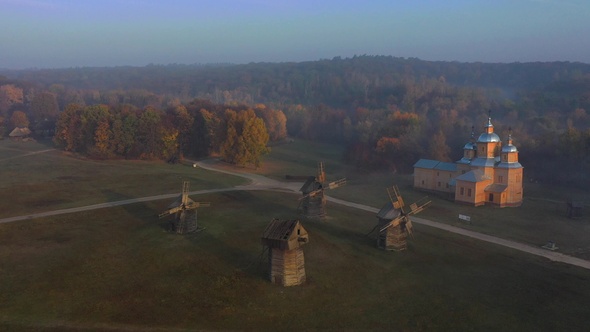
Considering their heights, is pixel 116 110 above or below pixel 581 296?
above

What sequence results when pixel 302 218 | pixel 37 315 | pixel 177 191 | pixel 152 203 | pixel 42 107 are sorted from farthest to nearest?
pixel 42 107 < pixel 177 191 < pixel 152 203 < pixel 302 218 < pixel 37 315

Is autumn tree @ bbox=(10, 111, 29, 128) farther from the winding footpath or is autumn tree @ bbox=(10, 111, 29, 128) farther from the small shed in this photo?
the winding footpath

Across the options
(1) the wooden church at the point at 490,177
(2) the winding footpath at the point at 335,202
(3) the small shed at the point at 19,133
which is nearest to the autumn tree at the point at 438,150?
(1) the wooden church at the point at 490,177

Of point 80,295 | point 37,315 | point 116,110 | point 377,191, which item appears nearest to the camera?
point 37,315

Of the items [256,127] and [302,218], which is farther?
[256,127]

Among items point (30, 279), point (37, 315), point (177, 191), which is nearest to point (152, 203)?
point (177, 191)

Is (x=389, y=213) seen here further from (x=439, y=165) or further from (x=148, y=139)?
(x=148, y=139)

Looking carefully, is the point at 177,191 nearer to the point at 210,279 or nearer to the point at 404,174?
the point at 210,279

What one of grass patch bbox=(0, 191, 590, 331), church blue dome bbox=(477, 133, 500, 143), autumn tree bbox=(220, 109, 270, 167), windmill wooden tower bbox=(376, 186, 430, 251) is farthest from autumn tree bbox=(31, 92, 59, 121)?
windmill wooden tower bbox=(376, 186, 430, 251)
